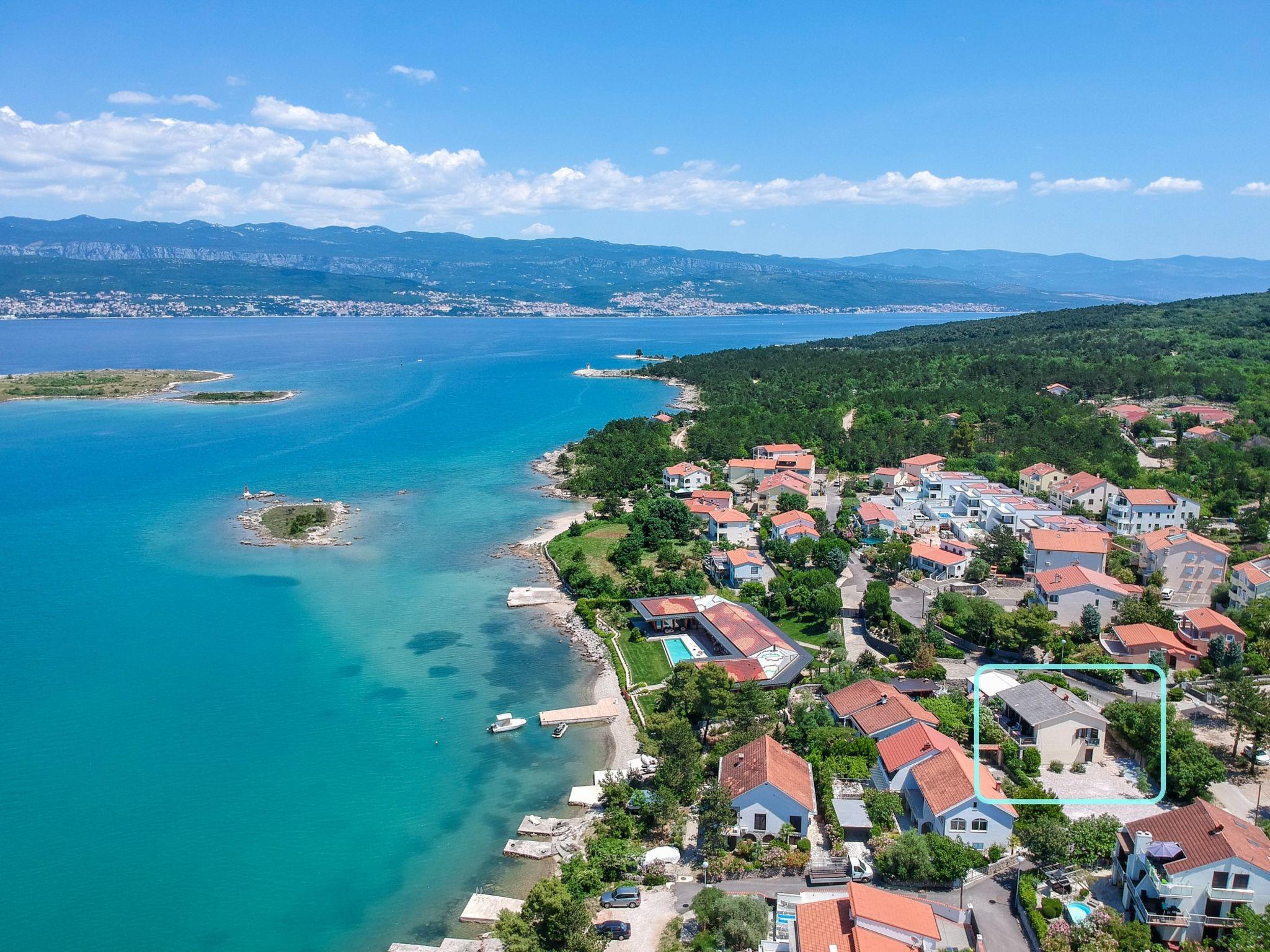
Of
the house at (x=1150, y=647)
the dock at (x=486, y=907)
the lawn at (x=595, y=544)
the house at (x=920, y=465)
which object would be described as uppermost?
the house at (x=920, y=465)

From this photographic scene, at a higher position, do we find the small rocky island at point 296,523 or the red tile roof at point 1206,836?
the red tile roof at point 1206,836

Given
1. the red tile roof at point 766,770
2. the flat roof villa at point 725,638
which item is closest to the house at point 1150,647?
the flat roof villa at point 725,638

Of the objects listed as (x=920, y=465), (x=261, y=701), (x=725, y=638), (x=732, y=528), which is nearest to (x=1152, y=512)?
(x=920, y=465)

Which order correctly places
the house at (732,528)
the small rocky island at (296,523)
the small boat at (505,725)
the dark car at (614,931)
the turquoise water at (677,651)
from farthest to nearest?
the small rocky island at (296,523) < the house at (732,528) < the turquoise water at (677,651) < the small boat at (505,725) < the dark car at (614,931)

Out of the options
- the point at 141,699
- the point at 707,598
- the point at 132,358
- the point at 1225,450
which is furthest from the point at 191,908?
the point at 132,358

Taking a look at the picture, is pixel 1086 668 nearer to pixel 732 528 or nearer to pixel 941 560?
pixel 941 560

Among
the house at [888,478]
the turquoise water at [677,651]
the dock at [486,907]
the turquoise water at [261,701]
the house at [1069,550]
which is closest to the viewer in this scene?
the dock at [486,907]

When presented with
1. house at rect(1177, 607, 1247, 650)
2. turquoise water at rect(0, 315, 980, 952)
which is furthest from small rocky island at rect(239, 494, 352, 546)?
house at rect(1177, 607, 1247, 650)

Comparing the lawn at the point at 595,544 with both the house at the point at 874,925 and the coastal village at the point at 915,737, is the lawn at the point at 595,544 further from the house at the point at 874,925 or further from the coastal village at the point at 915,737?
the house at the point at 874,925
